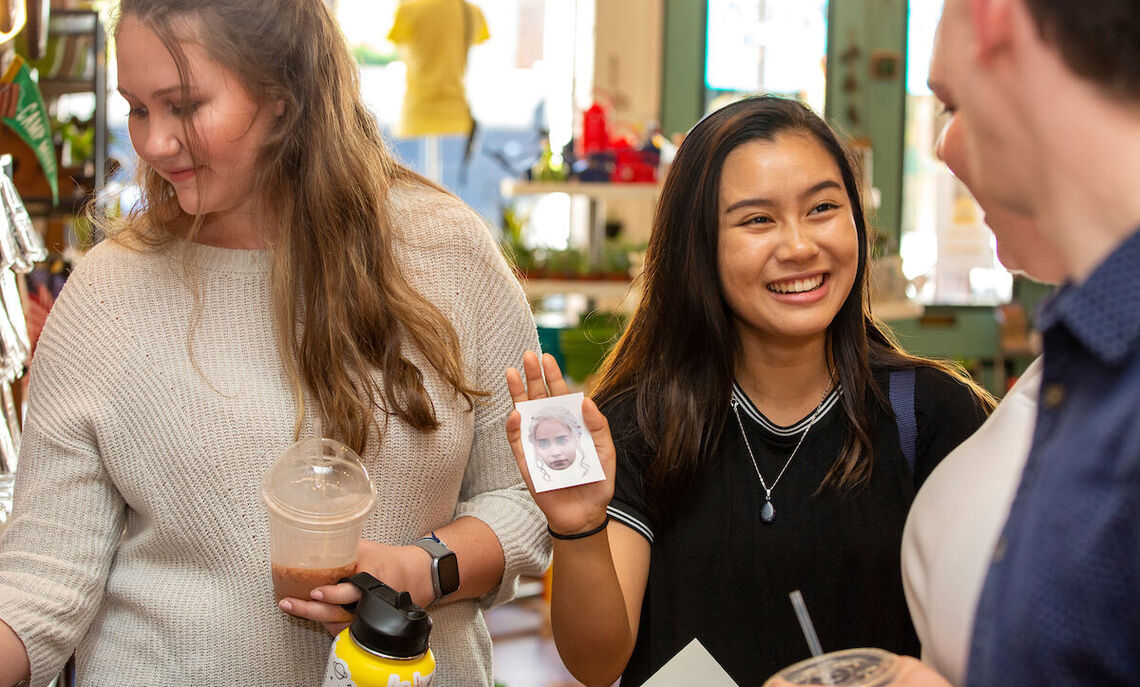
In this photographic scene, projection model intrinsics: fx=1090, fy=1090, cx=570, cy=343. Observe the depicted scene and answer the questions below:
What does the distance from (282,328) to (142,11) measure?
0.46 meters

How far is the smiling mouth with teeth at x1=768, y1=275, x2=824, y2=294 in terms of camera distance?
1771 mm

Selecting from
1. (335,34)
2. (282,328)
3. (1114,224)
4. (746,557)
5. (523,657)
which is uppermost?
(335,34)

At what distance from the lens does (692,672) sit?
1.60 meters

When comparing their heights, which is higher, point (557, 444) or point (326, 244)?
point (326, 244)

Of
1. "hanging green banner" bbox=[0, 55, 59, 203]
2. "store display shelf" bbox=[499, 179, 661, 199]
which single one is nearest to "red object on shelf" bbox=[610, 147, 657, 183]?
"store display shelf" bbox=[499, 179, 661, 199]

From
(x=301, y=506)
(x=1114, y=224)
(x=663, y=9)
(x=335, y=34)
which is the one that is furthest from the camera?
(x=663, y=9)

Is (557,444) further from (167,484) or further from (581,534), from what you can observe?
(167,484)

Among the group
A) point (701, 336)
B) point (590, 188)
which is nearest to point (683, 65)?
point (590, 188)

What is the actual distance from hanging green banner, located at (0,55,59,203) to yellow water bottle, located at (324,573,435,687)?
1452 millimetres

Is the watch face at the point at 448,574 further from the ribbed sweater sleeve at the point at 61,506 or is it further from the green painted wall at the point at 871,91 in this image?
the green painted wall at the point at 871,91

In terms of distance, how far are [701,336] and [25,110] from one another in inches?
55.8

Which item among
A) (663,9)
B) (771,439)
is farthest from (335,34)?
(663,9)

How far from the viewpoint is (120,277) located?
5.19 feet

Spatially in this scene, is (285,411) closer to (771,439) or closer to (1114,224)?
(771,439)
